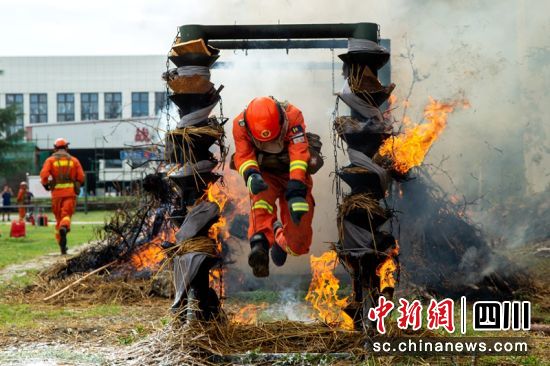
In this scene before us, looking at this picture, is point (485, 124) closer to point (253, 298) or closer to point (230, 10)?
point (230, 10)

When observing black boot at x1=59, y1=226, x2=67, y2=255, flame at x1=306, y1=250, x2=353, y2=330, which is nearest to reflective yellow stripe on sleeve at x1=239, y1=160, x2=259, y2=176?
flame at x1=306, y1=250, x2=353, y2=330

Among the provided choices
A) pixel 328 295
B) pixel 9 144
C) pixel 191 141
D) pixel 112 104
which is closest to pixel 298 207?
pixel 191 141

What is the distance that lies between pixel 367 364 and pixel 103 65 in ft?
189

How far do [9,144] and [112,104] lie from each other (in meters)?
16.1

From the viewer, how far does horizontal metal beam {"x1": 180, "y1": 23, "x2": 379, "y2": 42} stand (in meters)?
7.21

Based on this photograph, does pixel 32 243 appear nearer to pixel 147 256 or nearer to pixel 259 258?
pixel 147 256

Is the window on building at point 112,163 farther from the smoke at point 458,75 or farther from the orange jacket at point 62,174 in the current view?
the smoke at point 458,75

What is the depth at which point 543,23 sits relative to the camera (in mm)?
15633

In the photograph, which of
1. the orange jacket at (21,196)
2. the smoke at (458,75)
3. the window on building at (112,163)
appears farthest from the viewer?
the window on building at (112,163)

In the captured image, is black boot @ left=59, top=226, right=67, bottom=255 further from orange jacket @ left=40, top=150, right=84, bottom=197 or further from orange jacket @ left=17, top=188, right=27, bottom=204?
orange jacket @ left=17, top=188, right=27, bottom=204

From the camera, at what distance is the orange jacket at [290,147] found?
7.30 metres

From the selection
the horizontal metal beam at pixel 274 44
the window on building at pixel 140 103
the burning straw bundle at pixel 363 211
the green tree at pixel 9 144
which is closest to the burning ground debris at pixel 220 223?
the burning straw bundle at pixel 363 211

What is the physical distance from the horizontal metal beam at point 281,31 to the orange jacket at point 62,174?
1065 cm

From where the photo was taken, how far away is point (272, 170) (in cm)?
783
